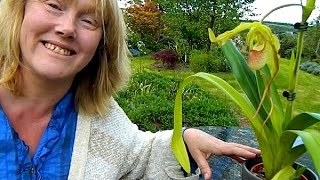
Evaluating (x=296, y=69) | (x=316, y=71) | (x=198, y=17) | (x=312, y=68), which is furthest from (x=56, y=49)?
(x=312, y=68)

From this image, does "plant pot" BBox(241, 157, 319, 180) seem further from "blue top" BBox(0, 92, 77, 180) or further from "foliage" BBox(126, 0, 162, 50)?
"foliage" BBox(126, 0, 162, 50)

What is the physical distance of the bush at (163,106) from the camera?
373cm

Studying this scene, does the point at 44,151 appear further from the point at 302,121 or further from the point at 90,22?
the point at 302,121

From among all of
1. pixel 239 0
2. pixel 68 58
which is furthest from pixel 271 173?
pixel 239 0

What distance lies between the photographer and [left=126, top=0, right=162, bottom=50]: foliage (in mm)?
8125

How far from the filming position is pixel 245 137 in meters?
1.75

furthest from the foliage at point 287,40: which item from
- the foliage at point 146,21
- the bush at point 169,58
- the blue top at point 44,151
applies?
the foliage at point 146,21

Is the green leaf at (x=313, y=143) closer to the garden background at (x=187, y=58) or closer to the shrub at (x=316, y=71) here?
the garden background at (x=187, y=58)

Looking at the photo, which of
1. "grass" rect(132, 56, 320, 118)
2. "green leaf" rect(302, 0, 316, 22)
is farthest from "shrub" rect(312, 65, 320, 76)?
"green leaf" rect(302, 0, 316, 22)

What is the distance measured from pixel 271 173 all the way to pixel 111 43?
0.57 meters

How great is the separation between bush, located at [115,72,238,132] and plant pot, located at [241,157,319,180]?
2.52 meters

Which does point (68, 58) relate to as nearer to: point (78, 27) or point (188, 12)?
point (78, 27)

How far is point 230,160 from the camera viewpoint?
4.94ft

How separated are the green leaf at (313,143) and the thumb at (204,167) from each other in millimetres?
339
